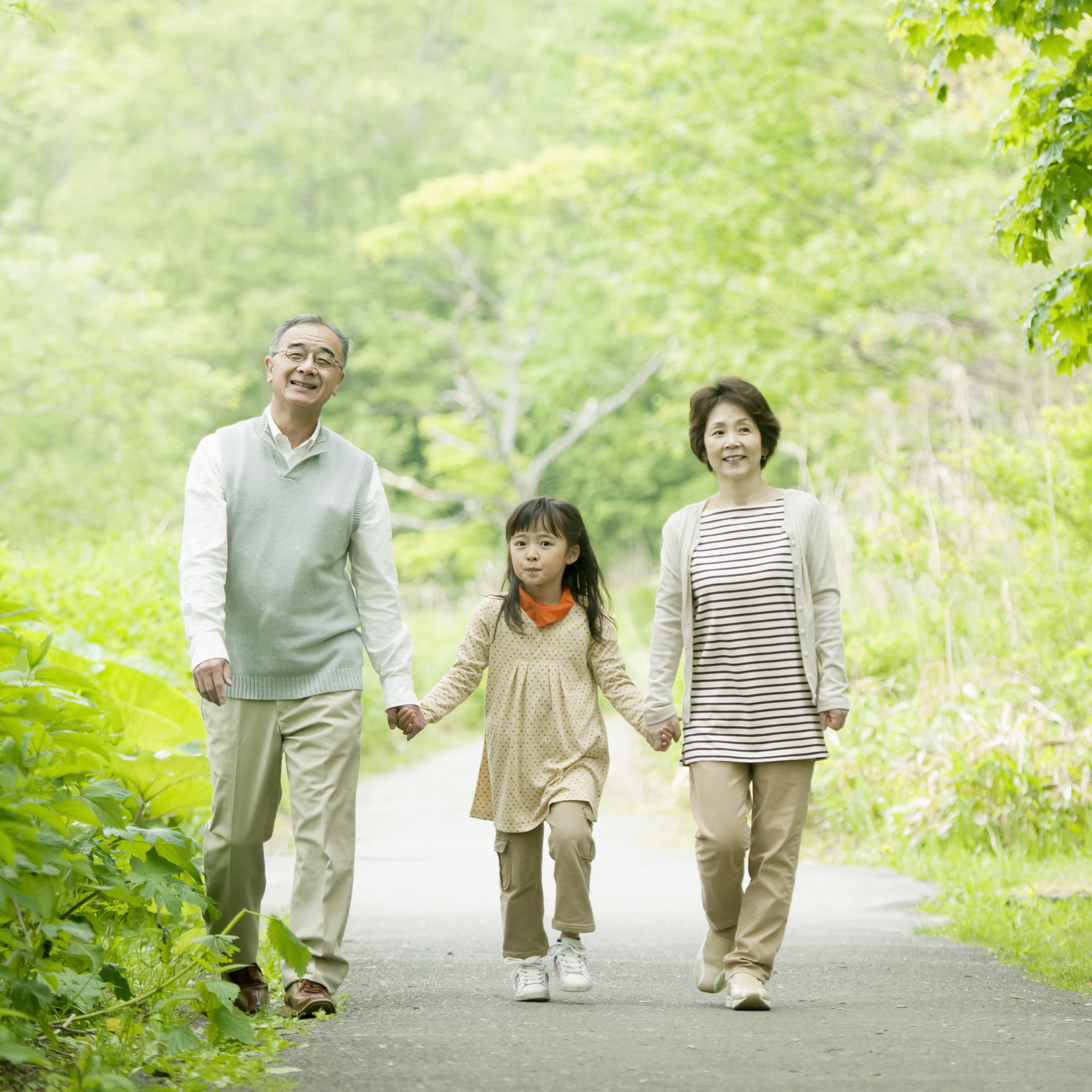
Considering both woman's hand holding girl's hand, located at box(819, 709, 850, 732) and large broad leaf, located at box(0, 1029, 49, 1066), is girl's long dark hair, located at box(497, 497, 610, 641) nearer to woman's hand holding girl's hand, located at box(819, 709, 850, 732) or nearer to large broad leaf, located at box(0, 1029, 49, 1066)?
woman's hand holding girl's hand, located at box(819, 709, 850, 732)

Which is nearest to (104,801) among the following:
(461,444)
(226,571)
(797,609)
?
(226,571)

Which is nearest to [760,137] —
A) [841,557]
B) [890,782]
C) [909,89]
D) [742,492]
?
[909,89]

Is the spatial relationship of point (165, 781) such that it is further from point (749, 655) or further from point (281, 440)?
point (749, 655)

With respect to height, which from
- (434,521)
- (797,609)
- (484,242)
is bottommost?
(797,609)

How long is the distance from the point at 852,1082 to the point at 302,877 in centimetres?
159

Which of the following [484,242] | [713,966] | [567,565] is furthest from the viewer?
[484,242]

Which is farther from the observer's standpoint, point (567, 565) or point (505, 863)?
point (567, 565)

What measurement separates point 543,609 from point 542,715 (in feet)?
1.12

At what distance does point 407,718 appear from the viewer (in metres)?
4.21

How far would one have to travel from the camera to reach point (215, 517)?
13.5 ft

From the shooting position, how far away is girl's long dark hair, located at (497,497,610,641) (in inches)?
184

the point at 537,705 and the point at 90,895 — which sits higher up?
the point at 537,705

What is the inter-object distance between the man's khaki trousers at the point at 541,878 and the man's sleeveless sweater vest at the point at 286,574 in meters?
0.74

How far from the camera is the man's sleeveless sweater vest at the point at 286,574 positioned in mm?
4094
